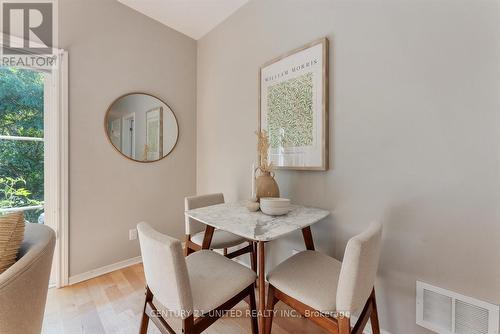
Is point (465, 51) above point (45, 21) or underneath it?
underneath

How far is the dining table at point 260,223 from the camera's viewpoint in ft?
3.51

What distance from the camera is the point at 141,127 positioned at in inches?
91.6

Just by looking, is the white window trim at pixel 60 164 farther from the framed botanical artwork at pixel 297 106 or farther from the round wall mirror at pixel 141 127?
the framed botanical artwork at pixel 297 106

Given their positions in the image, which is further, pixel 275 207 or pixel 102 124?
pixel 102 124

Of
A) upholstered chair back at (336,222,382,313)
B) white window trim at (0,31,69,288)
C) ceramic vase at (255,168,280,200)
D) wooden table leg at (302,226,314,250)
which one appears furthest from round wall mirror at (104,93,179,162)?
upholstered chair back at (336,222,382,313)

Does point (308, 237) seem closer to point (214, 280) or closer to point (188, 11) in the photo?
point (214, 280)

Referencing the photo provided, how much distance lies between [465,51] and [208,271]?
170cm

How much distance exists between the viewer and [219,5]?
2168 millimetres

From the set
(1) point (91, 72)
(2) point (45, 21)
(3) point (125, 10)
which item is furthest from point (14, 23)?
(3) point (125, 10)

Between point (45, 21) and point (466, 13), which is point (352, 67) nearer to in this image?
point (466, 13)

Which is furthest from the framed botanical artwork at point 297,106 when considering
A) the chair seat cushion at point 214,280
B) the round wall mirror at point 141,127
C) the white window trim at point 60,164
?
the white window trim at point 60,164

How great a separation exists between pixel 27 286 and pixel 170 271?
53 centimetres

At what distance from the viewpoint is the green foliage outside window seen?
5.49 feet

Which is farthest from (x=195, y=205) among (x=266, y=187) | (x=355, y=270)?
(x=355, y=270)
